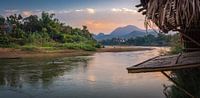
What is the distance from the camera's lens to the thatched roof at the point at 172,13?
15.5 feet

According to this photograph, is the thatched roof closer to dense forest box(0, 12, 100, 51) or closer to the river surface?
the river surface

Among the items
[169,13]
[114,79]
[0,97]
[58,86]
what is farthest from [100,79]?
[169,13]

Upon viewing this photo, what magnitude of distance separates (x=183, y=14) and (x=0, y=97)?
10.4m

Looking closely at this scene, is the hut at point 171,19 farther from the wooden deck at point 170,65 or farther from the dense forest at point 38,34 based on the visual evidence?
the dense forest at point 38,34

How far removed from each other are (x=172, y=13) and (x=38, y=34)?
168 ft

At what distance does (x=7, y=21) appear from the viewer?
2334 inches

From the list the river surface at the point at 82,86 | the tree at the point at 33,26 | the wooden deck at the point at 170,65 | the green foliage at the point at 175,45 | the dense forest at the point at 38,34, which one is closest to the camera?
the wooden deck at the point at 170,65

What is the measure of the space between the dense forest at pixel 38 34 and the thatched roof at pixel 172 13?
134 ft

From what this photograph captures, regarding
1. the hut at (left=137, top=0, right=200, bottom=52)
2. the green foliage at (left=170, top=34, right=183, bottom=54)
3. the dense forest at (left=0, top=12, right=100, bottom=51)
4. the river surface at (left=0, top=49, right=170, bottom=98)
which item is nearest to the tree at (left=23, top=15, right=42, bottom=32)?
the dense forest at (left=0, top=12, right=100, bottom=51)

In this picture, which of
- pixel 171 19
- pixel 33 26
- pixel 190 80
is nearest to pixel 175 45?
pixel 190 80

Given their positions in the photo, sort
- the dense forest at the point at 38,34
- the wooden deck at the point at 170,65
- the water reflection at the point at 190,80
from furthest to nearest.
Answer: the dense forest at the point at 38,34, the water reflection at the point at 190,80, the wooden deck at the point at 170,65

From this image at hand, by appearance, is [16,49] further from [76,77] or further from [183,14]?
[183,14]

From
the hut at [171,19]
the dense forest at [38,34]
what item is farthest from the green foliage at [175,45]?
the dense forest at [38,34]

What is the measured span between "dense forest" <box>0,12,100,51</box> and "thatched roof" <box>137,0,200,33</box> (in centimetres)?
4084
